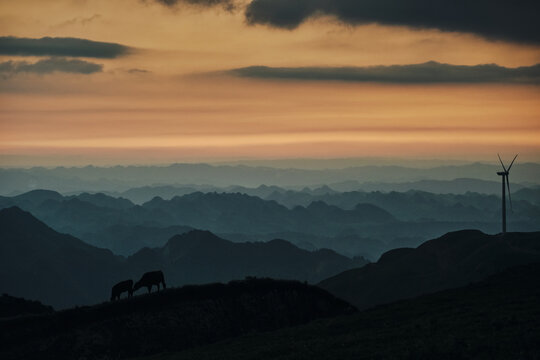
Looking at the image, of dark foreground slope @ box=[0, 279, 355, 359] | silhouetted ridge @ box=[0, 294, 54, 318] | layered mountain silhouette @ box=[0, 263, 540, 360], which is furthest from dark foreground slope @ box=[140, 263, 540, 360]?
silhouetted ridge @ box=[0, 294, 54, 318]

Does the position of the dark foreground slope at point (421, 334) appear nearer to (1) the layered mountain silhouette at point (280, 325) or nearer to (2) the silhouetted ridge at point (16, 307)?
(1) the layered mountain silhouette at point (280, 325)

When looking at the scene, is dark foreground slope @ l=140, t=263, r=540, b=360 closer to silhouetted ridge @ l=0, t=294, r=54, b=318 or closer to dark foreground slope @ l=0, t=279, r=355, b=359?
dark foreground slope @ l=0, t=279, r=355, b=359

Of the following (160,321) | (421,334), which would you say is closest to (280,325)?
(160,321)

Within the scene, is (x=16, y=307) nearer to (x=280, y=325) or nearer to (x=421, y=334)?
(x=280, y=325)

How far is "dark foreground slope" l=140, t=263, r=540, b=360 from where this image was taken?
4088cm

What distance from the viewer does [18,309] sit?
98.8 meters

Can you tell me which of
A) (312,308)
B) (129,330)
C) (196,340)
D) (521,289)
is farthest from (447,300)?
(129,330)

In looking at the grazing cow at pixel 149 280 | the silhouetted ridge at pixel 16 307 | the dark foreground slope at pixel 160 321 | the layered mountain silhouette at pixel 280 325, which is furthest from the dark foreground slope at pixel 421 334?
the silhouetted ridge at pixel 16 307

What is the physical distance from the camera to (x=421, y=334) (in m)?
47.6

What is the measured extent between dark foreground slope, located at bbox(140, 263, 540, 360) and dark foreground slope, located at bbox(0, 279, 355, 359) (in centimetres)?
933

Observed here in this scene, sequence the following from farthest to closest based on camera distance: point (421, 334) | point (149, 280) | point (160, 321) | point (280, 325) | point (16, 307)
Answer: point (16, 307) → point (280, 325) → point (149, 280) → point (160, 321) → point (421, 334)

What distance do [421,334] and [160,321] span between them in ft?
111

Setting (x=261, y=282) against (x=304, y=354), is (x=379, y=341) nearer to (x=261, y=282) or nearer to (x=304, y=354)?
(x=304, y=354)

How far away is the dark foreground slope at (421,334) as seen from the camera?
1609 inches
